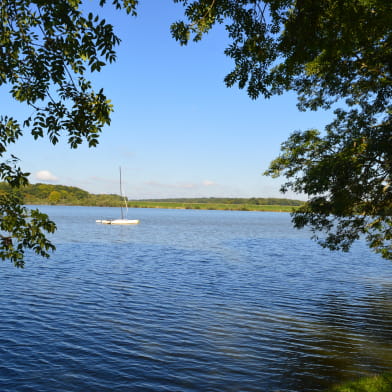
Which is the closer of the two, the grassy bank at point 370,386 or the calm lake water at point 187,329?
the grassy bank at point 370,386

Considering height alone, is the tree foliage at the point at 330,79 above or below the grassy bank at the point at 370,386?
above

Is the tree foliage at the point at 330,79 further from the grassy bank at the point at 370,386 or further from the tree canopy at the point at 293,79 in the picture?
the grassy bank at the point at 370,386

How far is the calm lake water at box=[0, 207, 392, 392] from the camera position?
12.5 meters

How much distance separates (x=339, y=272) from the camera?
35938 millimetres

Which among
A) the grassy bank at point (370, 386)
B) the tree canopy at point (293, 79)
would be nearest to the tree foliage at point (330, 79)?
the tree canopy at point (293, 79)

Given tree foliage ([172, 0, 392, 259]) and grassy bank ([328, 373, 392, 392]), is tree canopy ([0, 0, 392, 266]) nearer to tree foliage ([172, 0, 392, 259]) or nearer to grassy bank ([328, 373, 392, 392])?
tree foliage ([172, 0, 392, 259])

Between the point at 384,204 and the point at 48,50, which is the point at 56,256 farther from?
the point at 48,50

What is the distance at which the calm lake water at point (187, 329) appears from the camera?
1253 cm

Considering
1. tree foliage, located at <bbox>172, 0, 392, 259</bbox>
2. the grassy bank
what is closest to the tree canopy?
tree foliage, located at <bbox>172, 0, 392, 259</bbox>

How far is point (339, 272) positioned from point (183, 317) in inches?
863

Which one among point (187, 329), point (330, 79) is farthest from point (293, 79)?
point (187, 329)

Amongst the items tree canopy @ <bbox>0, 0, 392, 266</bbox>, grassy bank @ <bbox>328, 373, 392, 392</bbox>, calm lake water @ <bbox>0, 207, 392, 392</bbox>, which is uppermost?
tree canopy @ <bbox>0, 0, 392, 266</bbox>

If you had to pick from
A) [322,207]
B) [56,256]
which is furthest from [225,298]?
[56,256]

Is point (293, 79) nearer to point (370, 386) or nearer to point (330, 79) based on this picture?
point (330, 79)
